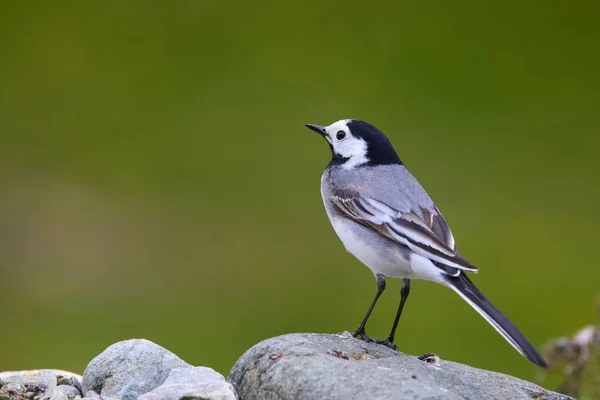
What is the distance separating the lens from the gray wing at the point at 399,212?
4.66 meters

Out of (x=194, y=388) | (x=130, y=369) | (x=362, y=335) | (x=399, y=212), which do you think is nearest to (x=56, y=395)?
(x=130, y=369)

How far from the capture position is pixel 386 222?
16.1 feet

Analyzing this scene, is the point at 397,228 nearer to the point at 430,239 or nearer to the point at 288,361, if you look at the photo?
the point at 430,239

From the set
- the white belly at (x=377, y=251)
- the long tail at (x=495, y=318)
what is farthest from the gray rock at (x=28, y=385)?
the long tail at (x=495, y=318)

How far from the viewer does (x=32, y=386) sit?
4648mm

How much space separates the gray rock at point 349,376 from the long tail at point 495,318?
0.37 metres

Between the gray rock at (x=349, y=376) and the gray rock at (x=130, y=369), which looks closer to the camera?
the gray rock at (x=349, y=376)

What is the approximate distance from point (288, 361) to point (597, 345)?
6.72 ft

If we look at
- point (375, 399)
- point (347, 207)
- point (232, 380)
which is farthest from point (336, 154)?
point (375, 399)

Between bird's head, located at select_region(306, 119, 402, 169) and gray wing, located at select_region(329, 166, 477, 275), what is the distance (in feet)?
0.34

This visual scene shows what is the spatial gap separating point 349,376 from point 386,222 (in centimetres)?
118

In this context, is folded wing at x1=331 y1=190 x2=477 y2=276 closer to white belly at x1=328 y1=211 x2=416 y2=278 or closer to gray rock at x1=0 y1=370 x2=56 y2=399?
white belly at x1=328 y1=211 x2=416 y2=278

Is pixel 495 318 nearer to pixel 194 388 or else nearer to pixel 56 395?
pixel 194 388

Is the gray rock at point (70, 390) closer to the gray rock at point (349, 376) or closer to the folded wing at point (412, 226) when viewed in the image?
the gray rock at point (349, 376)
